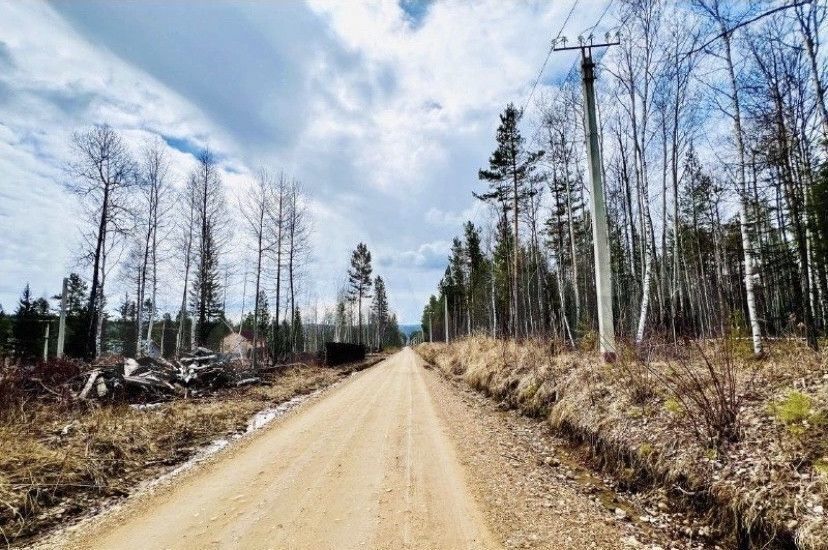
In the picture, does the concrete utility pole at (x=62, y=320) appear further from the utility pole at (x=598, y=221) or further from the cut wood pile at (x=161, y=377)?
the utility pole at (x=598, y=221)

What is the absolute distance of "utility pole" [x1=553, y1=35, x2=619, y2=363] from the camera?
806cm

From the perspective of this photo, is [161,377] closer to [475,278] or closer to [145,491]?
[145,491]

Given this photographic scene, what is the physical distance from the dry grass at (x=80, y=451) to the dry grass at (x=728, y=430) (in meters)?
5.86

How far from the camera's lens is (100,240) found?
19297 millimetres

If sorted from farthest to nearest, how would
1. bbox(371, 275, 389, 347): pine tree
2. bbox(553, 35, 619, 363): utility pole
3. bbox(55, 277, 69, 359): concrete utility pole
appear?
bbox(371, 275, 389, 347): pine tree < bbox(55, 277, 69, 359): concrete utility pole < bbox(553, 35, 619, 363): utility pole

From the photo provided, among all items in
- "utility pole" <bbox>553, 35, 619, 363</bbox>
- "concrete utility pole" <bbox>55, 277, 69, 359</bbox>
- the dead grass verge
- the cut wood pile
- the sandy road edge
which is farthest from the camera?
"concrete utility pole" <bbox>55, 277, 69, 359</bbox>

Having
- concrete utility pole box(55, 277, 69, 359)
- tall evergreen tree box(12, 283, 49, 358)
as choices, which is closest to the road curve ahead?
concrete utility pole box(55, 277, 69, 359)

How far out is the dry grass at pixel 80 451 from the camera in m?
3.61

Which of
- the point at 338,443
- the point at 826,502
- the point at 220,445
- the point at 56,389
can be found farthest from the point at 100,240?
the point at 826,502

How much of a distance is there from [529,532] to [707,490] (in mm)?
1651

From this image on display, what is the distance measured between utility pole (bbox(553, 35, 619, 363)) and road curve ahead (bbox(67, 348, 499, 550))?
440cm

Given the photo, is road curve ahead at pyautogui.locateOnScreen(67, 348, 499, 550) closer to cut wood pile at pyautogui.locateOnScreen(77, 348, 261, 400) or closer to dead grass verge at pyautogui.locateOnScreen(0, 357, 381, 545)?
dead grass verge at pyautogui.locateOnScreen(0, 357, 381, 545)

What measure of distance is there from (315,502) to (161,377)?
9.66 meters

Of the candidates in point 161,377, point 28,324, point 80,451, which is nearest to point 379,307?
point 28,324
